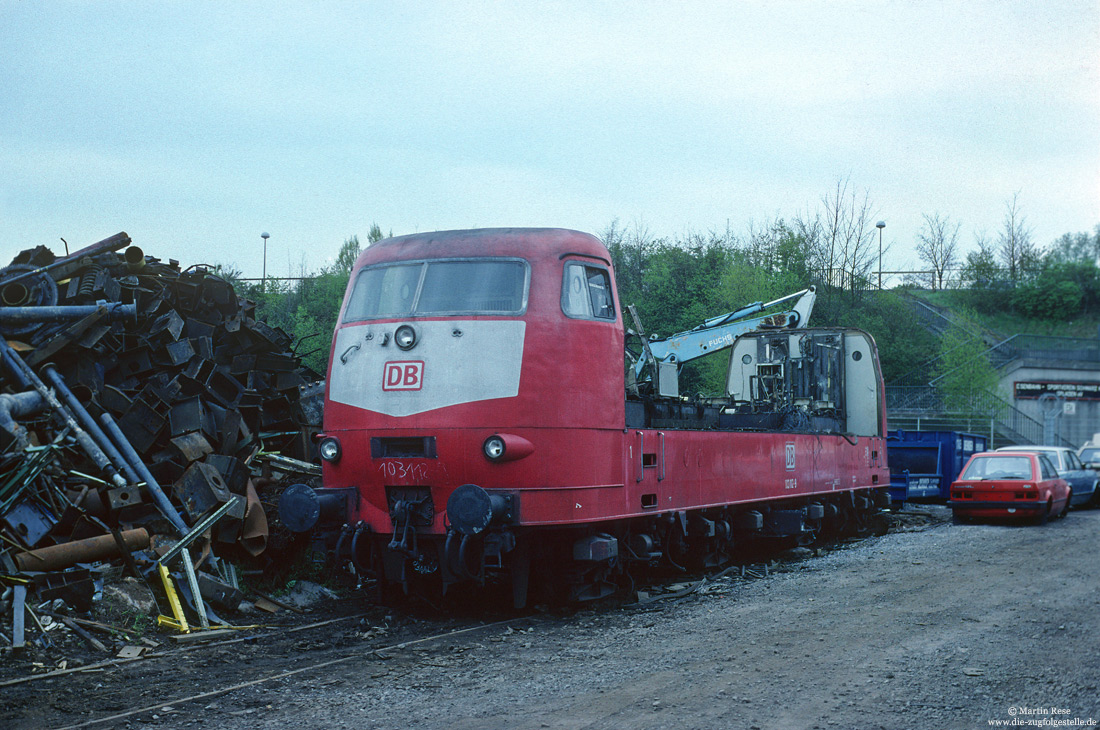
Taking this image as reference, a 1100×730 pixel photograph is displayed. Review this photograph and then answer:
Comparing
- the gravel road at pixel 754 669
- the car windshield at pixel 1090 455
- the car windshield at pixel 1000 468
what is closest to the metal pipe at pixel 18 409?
the gravel road at pixel 754 669

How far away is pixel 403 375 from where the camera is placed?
8828mm

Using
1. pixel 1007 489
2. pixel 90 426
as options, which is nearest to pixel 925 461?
pixel 1007 489

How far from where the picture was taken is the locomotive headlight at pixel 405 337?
29.0 ft

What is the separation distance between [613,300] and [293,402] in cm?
517

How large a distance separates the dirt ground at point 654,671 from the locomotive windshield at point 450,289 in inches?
107

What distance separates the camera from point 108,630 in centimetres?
791

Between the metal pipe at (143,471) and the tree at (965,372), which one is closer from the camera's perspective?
the metal pipe at (143,471)

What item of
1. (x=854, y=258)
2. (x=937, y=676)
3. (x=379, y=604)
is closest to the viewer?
(x=937, y=676)

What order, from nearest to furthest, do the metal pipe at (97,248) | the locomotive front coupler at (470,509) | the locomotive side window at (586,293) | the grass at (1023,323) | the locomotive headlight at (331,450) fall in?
the locomotive front coupler at (470,509) → the locomotive side window at (586,293) → the locomotive headlight at (331,450) → the metal pipe at (97,248) → the grass at (1023,323)

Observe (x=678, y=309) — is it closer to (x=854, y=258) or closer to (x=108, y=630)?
(x=854, y=258)

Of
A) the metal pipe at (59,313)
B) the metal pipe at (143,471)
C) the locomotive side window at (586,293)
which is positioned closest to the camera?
the locomotive side window at (586,293)

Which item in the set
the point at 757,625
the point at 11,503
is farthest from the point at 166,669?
the point at 757,625

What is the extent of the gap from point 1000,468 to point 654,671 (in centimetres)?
1505

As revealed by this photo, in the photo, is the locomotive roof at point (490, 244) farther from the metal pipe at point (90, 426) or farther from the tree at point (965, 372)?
the tree at point (965, 372)
